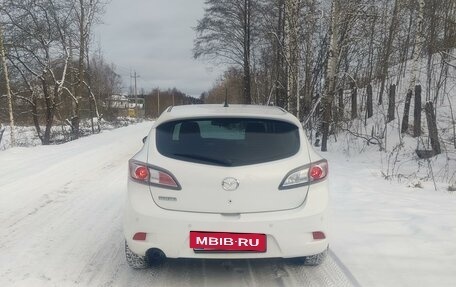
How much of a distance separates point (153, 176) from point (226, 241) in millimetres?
788

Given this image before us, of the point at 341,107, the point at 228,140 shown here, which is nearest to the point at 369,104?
the point at 341,107

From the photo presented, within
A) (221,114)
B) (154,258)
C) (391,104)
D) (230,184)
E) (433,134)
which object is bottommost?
(154,258)

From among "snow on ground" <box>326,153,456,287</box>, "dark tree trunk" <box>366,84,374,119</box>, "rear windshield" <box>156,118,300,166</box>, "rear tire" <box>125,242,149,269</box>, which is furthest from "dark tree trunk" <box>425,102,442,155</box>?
"rear tire" <box>125,242,149,269</box>

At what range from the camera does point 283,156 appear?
3768 millimetres

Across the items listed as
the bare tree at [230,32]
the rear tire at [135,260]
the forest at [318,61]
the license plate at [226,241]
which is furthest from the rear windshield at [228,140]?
the bare tree at [230,32]

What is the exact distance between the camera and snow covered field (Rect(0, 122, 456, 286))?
3.97 metres

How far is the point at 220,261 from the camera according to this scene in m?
4.36

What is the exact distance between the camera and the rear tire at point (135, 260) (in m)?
3.98

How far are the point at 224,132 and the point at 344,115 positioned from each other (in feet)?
47.0

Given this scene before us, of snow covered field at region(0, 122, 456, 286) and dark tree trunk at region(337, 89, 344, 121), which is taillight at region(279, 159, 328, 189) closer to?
snow covered field at region(0, 122, 456, 286)

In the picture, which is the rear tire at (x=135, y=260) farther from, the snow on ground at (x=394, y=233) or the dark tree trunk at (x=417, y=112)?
the dark tree trunk at (x=417, y=112)

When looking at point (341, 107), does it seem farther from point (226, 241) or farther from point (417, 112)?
point (226, 241)

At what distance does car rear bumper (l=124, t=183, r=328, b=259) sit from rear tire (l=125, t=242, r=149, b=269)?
24cm

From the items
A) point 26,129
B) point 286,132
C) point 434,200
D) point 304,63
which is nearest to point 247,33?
point 304,63
